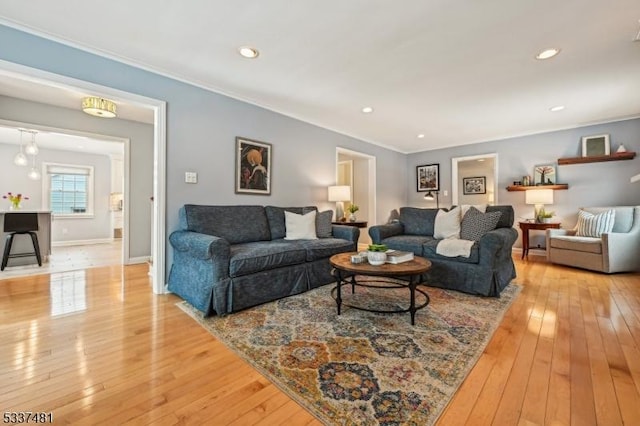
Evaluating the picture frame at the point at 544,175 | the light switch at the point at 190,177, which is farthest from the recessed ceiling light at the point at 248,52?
the picture frame at the point at 544,175

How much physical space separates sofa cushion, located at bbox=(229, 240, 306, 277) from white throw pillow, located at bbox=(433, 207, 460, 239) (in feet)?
6.07

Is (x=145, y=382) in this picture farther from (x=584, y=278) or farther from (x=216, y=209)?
(x=584, y=278)

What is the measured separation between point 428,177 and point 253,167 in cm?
449

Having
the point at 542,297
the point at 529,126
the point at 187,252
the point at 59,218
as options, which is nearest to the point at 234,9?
the point at 187,252

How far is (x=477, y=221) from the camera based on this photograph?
3.16 metres

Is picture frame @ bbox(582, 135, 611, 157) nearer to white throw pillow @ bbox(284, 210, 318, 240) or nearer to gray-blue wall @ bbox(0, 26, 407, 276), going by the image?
gray-blue wall @ bbox(0, 26, 407, 276)

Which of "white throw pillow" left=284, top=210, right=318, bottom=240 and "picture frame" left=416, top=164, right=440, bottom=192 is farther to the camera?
"picture frame" left=416, top=164, right=440, bottom=192

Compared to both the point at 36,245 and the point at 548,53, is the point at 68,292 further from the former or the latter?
the point at 548,53

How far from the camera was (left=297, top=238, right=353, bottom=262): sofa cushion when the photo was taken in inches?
113

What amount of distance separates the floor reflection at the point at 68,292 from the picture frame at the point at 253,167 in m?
1.87

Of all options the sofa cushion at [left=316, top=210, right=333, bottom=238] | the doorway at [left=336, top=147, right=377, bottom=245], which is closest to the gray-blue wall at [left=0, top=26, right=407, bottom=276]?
the sofa cushion at [left=316, top=210, right=333, bottom=238]

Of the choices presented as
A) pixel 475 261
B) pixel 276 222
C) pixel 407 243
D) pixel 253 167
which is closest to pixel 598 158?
pixel 475 261

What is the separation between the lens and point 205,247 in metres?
2.20

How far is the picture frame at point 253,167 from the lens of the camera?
3445 mm
